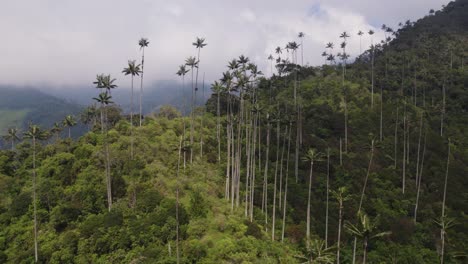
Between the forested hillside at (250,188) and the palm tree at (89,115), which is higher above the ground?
the palm tree at (89,115)

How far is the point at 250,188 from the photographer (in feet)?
200

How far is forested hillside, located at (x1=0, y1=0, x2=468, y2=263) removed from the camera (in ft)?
153

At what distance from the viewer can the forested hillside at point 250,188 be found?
46531mm

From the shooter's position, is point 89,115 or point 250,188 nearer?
point 250,188

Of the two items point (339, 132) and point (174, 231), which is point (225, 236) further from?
point (339, 132)

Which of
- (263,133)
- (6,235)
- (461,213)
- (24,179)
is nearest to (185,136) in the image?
(263,133)

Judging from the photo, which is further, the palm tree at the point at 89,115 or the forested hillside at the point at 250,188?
the palm tree at the point at 89,115

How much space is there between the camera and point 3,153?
7500 cm

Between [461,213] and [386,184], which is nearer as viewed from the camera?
[461,213]

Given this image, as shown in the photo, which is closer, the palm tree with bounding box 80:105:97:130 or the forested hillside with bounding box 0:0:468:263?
the forested hillside with bounding box 0:0:468:263

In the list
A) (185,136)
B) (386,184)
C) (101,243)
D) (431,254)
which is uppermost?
(185,136)

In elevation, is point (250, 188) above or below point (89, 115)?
below

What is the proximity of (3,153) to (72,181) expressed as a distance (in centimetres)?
2783

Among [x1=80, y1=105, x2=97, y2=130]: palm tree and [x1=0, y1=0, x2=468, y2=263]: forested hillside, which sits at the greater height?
[x1=80, y1=105, x2=97, y2=130]: palm tree
